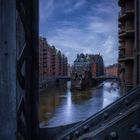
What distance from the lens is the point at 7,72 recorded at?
2139mm

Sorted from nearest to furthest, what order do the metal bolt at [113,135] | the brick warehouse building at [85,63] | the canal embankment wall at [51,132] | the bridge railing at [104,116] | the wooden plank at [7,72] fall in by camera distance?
the metal bolt at [113,135] → the wooden plank at [7,72] → the bridge railing at [104,116] → the canal embankment wall at [51,132] → the brick warehouse building at [85,63]

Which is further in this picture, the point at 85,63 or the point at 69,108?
the point at 85,63

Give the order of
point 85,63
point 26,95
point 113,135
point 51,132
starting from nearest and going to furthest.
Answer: point 113,135 → point 26,95 → point 51,132 → point 85,63

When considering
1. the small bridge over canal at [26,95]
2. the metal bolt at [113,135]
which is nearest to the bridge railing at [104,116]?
the small bridge over canal at [26,95]

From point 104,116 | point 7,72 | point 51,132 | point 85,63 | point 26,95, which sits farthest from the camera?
point 85,63

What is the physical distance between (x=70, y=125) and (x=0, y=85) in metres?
1.33

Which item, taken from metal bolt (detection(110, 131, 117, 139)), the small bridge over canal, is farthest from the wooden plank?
metal bolt (detection(110, 131, 117, 139))

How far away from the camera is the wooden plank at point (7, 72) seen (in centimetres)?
213

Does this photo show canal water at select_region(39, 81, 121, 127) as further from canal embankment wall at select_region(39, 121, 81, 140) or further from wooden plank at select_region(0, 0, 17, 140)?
wooden plank at select_region(0, 0, 17, 140)

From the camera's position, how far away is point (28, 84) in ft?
8.80

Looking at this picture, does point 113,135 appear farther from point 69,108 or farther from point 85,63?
point 85,63

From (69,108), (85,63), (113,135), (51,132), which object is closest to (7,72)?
(113,135)

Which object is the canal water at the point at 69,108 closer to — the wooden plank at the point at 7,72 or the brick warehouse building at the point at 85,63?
the wooden plank at the point at 7,72

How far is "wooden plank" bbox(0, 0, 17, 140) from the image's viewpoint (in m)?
2.13
